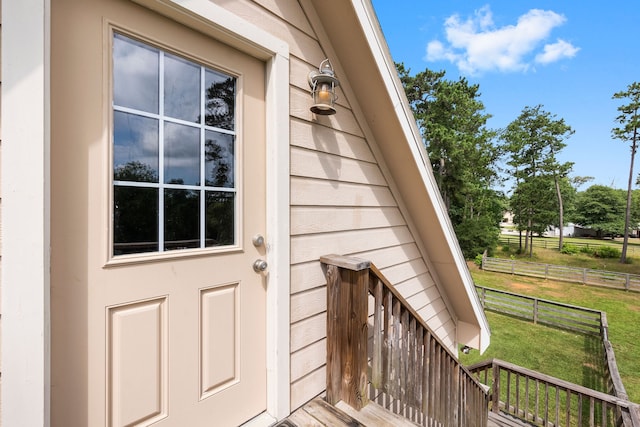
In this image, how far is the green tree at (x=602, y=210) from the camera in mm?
30278

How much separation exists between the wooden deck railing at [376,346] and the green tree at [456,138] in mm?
16444

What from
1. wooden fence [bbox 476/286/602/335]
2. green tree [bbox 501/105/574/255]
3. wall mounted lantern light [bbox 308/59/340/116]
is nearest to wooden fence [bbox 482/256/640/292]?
wooden fence [bbox 476/286/602/335]

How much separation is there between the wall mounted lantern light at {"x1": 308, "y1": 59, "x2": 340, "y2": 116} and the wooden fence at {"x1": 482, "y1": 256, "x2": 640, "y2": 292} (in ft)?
50.5

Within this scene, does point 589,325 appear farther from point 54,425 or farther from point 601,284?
point 54,425

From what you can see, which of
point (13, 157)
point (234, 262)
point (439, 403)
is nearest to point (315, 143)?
point (234, 262)

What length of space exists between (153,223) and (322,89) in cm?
111

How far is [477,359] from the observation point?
7250 millimetres

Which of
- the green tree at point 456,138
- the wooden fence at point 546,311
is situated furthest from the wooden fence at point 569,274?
the wooden fence at point 546,311

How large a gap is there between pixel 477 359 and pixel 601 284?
8.76 m

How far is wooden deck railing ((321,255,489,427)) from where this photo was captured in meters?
1.47

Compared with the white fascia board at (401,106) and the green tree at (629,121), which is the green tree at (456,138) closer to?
the green tree at (629,121)

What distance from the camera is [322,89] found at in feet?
5.31

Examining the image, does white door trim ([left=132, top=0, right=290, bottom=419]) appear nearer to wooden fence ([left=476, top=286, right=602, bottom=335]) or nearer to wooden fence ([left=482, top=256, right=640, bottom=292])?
wooden fence ([left=476, top=286, right=602, bottom=335])

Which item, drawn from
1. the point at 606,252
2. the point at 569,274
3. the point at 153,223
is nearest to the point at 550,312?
the point at 569,274
